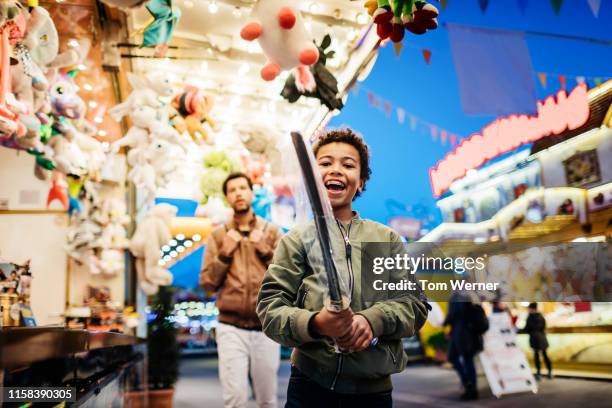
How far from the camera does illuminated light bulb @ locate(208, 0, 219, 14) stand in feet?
12.0

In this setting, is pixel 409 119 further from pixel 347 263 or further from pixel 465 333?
pixel 465 333

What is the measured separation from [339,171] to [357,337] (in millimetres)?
416

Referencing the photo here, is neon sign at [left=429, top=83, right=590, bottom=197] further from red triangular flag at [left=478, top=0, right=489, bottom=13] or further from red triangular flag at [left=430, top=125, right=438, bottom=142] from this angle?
red triangular flag at [left=478, top=0, right=489, bottom=13]

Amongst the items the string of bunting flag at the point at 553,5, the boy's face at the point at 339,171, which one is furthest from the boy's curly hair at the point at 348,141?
the string of bunting flag at the point at 553,5

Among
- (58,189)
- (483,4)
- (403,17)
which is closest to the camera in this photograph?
(403,17)

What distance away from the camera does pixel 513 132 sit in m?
2.42

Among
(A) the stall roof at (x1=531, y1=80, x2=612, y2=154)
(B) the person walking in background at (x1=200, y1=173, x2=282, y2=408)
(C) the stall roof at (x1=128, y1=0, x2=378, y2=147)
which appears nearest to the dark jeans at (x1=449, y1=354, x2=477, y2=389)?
(C) the stall roof at (x1=128, y1=0, x2=378, y2=147)

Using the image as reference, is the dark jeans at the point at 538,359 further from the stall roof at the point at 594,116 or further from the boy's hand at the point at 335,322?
the boy's hand at the point at 335,322

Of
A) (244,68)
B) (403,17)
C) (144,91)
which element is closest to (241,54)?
(244,68)

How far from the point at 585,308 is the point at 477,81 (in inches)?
77.5

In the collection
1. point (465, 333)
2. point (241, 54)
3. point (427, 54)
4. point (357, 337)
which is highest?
point (241, 54)

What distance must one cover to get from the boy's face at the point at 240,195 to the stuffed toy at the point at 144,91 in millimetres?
1182

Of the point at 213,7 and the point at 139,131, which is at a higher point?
the point at 213,7

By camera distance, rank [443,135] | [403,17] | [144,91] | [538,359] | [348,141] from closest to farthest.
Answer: [348,141] < [403,17] < [443,135] < [144,91] < [538,359]
